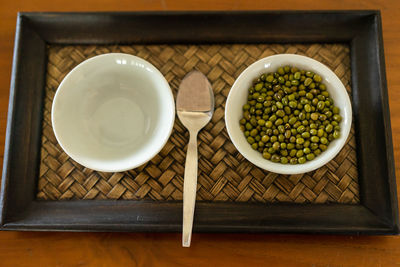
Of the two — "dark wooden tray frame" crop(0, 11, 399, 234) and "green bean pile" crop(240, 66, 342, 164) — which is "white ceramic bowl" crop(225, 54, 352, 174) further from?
"dark wooden tray frame" crop(0, 11, 399, 234)

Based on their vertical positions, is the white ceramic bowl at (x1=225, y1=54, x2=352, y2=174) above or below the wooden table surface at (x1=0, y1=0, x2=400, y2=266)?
above

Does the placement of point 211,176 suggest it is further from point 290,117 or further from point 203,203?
point 290,117

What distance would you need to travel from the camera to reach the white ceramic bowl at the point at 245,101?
2.70 ft

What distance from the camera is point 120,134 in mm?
927

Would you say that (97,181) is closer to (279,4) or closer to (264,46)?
(264,46)

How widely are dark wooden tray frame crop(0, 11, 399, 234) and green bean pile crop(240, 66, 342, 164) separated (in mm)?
133

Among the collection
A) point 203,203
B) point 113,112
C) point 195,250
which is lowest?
point 195,250

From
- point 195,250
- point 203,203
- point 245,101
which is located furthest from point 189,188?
point 245,101

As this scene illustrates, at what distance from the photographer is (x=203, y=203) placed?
88cm

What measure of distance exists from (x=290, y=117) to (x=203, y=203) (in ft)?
1.07

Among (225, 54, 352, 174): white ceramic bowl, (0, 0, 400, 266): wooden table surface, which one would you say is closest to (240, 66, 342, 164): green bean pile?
(225, 54, 352, 174): white ceramic bowl

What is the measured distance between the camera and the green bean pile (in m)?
0.85

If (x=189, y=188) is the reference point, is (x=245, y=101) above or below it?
above

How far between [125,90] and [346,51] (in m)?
0.66
